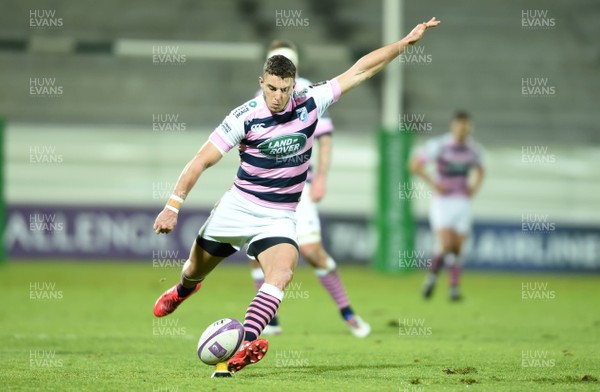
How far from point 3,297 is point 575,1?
14691mm

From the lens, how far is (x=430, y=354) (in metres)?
8.13

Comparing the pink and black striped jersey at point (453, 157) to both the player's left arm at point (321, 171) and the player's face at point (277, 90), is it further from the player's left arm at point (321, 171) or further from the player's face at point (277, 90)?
the player's face at point (277, 90)

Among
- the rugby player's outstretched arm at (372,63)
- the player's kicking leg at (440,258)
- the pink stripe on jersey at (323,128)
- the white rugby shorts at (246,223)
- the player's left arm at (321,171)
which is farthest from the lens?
the player's kicking leg at (440,258)

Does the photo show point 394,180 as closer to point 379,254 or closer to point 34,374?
point 379,254

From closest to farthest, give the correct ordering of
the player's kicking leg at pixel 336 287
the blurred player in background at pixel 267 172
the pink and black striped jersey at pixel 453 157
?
the blurred player in background at pixel 267 172
the player's kicking leg at pixel 336 287
the pink and black striped jersey at pixel 453 157

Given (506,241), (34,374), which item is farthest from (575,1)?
(34,374)

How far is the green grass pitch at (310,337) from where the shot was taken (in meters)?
6.56

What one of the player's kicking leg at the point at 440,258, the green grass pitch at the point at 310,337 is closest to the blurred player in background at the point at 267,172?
the green grass pitch at the point at 310,337

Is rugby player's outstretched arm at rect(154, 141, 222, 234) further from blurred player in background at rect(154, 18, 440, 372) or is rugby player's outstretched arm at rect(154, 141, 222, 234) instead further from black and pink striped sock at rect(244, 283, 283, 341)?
black and pink striped sock at rect(244, 283, 283, 341)

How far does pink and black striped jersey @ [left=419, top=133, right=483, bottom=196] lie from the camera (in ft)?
47.7

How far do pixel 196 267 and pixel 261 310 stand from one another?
118cm

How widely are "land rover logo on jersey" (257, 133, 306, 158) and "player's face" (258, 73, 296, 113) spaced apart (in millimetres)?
227

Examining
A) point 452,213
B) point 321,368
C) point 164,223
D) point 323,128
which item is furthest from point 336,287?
point 452,213

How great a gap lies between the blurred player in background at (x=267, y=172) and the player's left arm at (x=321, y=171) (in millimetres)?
1929
